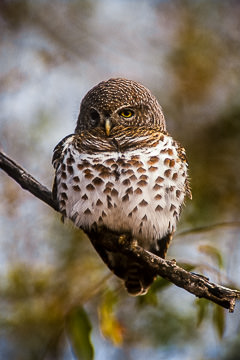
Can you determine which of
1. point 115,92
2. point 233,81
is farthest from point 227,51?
point 115,92

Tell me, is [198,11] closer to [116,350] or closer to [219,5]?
[219,5]

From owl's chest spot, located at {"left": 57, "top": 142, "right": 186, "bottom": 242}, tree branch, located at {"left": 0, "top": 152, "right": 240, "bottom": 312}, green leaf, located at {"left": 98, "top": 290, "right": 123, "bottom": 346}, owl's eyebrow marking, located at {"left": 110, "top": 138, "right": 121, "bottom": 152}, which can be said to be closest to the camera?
tree branch, located at {"left": 0, "top": 152, "right": 240, "bottom": 312}

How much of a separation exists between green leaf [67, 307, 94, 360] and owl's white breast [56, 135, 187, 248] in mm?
710

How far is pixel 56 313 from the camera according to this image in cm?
695

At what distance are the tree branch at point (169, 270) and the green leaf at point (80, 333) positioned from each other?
0.53 m

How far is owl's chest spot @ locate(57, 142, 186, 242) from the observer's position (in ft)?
14.9

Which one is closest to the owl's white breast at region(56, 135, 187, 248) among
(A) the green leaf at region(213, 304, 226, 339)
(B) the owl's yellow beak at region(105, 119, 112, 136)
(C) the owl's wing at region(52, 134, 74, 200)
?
(C) the owl's wing at region(52, 134, 74, 200)

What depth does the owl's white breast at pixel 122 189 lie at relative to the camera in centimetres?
456

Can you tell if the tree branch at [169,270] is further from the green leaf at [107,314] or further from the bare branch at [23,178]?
the green leaf at [107,314]

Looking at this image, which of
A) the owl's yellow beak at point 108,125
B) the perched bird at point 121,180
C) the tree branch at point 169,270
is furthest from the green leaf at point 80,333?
the owl's yellow beak at point 108,125

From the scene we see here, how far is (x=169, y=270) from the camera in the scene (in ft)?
13.1

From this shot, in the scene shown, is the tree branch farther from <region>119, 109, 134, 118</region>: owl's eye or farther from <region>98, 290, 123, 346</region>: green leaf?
<region>119, 109, 134, 118</region>: owl's eye

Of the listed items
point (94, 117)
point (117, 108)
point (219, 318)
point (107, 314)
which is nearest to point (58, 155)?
point (94, 117)

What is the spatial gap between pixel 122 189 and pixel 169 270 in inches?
31.9
